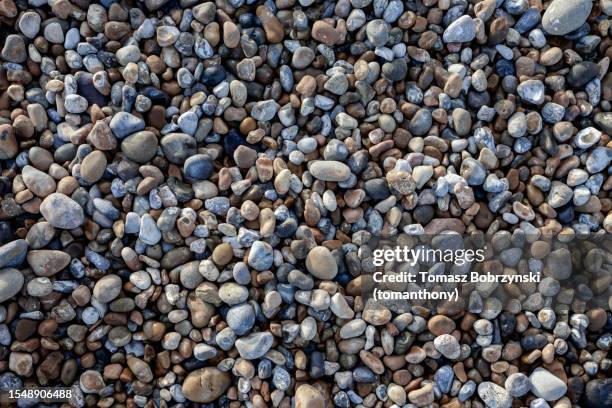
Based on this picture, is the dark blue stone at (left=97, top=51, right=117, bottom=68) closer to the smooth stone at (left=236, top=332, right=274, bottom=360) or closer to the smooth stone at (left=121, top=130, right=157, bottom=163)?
the smooth stone at (left=121, top=130, right=157, bottom=163)

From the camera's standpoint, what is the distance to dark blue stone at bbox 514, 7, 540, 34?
1767 mm

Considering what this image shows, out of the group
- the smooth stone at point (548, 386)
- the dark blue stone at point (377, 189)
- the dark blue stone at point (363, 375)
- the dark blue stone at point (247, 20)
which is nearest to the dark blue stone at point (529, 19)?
the dark blue stone at point (377, 189)

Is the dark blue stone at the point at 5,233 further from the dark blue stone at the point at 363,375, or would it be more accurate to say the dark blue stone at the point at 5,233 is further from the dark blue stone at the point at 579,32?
the dark blue stone at the point at 579,32

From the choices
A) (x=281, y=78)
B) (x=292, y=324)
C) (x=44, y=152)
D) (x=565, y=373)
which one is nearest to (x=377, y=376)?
(x=292, y=324)

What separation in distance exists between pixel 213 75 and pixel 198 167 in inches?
11.5

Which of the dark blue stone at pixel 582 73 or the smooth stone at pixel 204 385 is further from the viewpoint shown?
the dark blue stone at pixel 582 73

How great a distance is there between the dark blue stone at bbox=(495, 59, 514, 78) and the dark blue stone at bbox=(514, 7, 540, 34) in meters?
0.12

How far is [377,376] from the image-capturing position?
158cm

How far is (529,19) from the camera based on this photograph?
5.80 ft

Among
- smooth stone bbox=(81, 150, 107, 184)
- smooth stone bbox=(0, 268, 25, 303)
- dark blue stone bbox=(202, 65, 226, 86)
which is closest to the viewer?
smooth stone bbox=(0, 268, 25, 303)

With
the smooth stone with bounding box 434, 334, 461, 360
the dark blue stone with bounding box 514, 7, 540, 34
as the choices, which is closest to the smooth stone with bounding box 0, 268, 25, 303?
the smooth stone with bounding box 434, 334, 461, 360

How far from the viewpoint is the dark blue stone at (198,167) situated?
5.35ft

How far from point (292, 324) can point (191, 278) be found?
0.98 ft

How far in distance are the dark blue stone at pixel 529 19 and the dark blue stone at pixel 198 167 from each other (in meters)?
1.03
